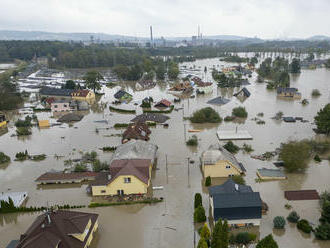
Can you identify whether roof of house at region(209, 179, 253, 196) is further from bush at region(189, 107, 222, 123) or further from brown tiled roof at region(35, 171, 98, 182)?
bush at region(189, 107, 222, 123)

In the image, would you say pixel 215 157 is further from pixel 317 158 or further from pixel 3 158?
pixel 3 158

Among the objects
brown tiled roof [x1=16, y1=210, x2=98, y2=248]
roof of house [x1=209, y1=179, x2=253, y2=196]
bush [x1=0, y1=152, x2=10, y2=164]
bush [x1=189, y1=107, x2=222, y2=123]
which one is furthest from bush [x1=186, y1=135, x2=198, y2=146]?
bush [x1=0, y1=152, x2=10, y2=164]

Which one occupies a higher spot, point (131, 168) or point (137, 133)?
point (131, 168)

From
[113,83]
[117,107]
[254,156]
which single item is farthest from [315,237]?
[113,83]

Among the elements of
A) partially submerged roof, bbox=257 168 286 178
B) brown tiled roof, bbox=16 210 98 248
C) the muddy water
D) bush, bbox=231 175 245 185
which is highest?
brown tiled roof, bbox=16 210 98 248

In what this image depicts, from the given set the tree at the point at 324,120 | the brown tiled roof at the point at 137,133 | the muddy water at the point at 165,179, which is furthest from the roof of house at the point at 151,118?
the tree at the point at 324,120

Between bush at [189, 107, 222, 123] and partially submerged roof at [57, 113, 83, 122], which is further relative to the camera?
partially submerged roof at [57, 113, 83, 122]

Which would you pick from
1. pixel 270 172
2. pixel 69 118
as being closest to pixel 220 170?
pixel 270 172

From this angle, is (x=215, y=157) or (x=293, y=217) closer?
(x=293, y=217)
